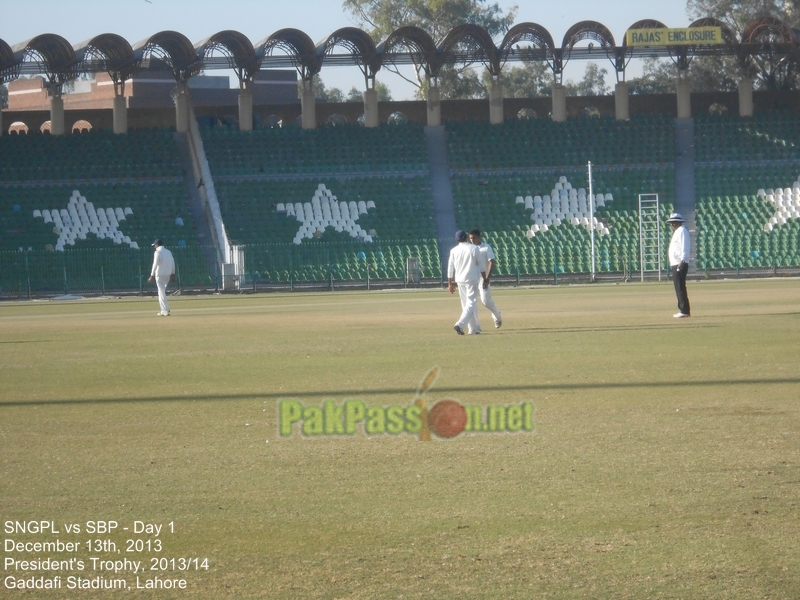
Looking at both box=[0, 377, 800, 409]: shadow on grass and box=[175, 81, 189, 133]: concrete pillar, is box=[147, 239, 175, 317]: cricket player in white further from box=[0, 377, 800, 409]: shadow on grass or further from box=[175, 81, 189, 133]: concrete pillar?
box=[175, 81, 189, 133]: concrete pillar

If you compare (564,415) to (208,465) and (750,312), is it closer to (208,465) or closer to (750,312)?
(208,465)

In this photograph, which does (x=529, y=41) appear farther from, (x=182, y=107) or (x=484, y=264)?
(x=484, y=264)

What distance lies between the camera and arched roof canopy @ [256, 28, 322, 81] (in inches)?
1954

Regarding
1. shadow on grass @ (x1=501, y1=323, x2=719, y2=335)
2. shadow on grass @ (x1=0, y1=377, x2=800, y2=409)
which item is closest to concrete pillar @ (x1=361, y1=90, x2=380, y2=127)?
shadow on grass @ (x1=501, y1=323, x2=719, y2=335)

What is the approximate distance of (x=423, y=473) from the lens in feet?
24.6

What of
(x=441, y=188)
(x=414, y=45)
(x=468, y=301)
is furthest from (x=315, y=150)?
(x=468, y=301)

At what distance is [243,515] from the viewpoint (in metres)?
6.44

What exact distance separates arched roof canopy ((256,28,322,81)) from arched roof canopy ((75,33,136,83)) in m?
5.83

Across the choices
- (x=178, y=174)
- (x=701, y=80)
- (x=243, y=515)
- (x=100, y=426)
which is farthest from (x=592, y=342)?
(x=701, y=80)

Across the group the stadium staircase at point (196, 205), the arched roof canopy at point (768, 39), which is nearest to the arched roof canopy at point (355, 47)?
the stadium staircase at point (196, 205)

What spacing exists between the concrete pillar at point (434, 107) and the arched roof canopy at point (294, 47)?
5533 millimetres

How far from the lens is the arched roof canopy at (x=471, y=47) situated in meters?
50.4

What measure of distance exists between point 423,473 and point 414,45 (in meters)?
46.4

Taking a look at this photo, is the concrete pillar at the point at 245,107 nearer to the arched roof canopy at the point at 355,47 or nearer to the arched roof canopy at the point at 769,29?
the arched roof canopy at the point at 355,47
